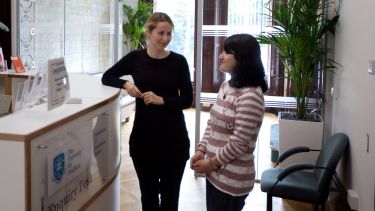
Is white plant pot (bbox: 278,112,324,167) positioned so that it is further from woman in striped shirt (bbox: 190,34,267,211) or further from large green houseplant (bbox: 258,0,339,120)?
woman in striped shirt (bbox: 190,34,267,211)

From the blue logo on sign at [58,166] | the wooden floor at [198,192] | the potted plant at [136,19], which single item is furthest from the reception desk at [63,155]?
the potted plant at [136,19]

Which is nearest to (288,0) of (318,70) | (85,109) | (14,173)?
(318,70)

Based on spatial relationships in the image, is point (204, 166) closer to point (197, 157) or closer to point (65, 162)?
point (197, 157)

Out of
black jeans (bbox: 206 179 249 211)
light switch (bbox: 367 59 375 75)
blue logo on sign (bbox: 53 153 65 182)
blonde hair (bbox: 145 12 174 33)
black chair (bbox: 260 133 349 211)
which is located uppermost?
blonde hair (bbox: 145 12 174 33)

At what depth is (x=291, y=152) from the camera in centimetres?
332

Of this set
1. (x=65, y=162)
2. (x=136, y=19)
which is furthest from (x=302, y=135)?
(x=136, y=19)

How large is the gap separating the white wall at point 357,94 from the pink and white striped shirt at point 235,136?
1.04 metres

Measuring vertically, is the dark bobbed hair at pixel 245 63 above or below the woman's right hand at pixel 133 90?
above

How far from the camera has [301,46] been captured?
387 centimetres

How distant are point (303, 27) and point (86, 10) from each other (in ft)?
13.8

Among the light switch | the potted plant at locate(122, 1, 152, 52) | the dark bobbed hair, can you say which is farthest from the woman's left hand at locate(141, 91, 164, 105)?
the potted plant at locate(122, 1, 152, 52)

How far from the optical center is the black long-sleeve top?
247cm

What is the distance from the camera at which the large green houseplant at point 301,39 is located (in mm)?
3871

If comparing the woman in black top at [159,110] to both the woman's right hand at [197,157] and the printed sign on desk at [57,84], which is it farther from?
the printed sign on desk at [57,84]
